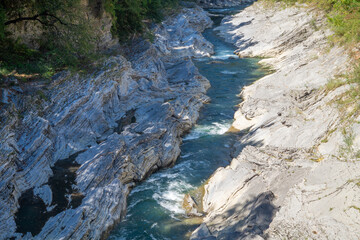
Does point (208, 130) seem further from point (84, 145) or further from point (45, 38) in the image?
point (45, 38)

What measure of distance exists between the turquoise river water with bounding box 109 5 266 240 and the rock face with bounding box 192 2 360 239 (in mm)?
815

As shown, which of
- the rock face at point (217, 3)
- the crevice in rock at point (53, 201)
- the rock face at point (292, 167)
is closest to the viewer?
the rock face at point (292, 167)

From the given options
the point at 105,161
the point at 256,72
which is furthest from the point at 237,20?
the point at 105,161

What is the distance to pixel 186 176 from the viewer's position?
13.2 meters

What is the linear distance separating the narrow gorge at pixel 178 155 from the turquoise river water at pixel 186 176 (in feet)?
0.16

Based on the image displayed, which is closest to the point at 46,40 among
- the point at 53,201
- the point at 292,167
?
the point at 53,201

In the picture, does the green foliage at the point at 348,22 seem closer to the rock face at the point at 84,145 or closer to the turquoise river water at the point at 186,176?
the turquoise river water at the point at 186,176

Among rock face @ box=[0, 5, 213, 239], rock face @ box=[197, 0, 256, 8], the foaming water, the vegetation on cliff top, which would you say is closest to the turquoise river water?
the foaming water

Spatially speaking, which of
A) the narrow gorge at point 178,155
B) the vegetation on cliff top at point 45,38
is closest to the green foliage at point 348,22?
the narrow gorge at point 178,155

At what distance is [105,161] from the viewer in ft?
39.8

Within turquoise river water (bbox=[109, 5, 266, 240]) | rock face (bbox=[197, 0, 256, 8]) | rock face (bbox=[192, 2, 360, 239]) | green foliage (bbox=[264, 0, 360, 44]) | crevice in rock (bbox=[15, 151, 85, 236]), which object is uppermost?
rock face (bbox=[197, 0, 256, 8])

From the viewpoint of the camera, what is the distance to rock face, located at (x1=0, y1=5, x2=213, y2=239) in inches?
384

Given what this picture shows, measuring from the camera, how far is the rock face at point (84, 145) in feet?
32.0

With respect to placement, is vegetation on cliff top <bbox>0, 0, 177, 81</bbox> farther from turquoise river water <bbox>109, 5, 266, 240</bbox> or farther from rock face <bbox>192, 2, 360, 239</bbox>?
rock face <bbox>192, 2, 360, 239</bbox>
